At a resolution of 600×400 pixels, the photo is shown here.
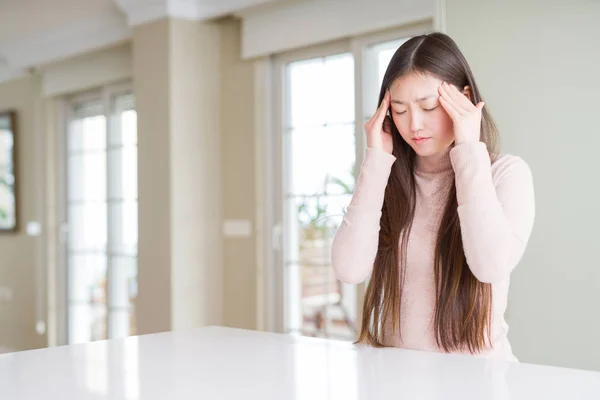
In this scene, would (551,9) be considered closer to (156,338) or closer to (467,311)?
(467,311)

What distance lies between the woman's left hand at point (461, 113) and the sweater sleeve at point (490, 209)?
31 millimetres

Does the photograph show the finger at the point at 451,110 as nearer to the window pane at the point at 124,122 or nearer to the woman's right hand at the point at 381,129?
the woman's right hand at the point at 381,129

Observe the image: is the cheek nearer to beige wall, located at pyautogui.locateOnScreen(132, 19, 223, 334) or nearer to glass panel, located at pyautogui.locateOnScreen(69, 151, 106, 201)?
beige wall, located at pyautogui.locateOnScreen(132, 19, 223, 334)

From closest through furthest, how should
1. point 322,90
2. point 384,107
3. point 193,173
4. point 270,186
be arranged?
point 384,107
point 322,90
point 270,186
point 193,173

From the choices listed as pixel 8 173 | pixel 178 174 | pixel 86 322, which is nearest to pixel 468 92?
pixel 178 174

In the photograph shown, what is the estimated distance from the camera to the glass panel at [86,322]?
575cm

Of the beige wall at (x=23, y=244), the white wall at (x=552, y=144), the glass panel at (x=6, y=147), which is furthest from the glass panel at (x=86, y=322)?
the white wall at (x=552, y=144)

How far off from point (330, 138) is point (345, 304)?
916 millimetres

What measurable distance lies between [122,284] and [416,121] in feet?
13.8

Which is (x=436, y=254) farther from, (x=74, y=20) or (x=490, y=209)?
(x=74, y=20)

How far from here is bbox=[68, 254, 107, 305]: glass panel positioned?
571cm

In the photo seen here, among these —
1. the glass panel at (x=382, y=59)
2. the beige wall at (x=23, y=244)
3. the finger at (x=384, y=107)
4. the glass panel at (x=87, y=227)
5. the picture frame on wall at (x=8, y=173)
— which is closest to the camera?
the finger at (x=384, y=107)

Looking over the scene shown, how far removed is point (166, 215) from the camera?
14.4 feet

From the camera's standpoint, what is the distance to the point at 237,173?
4520mm
